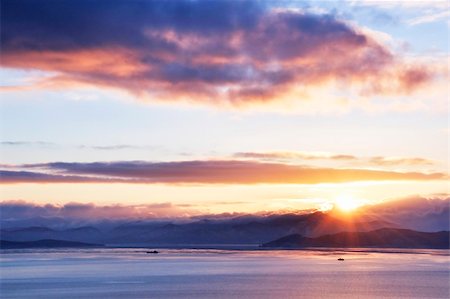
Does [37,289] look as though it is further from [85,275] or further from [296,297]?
[296,297]

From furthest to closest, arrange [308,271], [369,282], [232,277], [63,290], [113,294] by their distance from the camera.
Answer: [308,271] → [232,277] → [369,282] → [63,290] → [113,294]

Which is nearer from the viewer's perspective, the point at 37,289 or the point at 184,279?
the point at 37,289

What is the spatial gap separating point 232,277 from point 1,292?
105ft

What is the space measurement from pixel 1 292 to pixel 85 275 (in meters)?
23.2

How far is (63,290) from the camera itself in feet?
246

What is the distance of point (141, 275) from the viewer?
9725 cm

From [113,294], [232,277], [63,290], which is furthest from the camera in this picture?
[232,277]

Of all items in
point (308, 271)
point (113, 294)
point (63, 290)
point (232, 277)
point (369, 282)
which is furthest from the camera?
point (308, 271)

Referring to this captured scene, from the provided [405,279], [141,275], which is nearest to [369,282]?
[405,279]

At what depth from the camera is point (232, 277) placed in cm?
9588

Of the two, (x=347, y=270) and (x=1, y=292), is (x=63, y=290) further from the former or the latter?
(x=347, y=270)

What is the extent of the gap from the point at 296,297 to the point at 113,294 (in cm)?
1760

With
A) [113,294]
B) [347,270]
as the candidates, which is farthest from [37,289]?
Answer: [347,270]

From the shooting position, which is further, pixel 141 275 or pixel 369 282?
pixel 141 275
